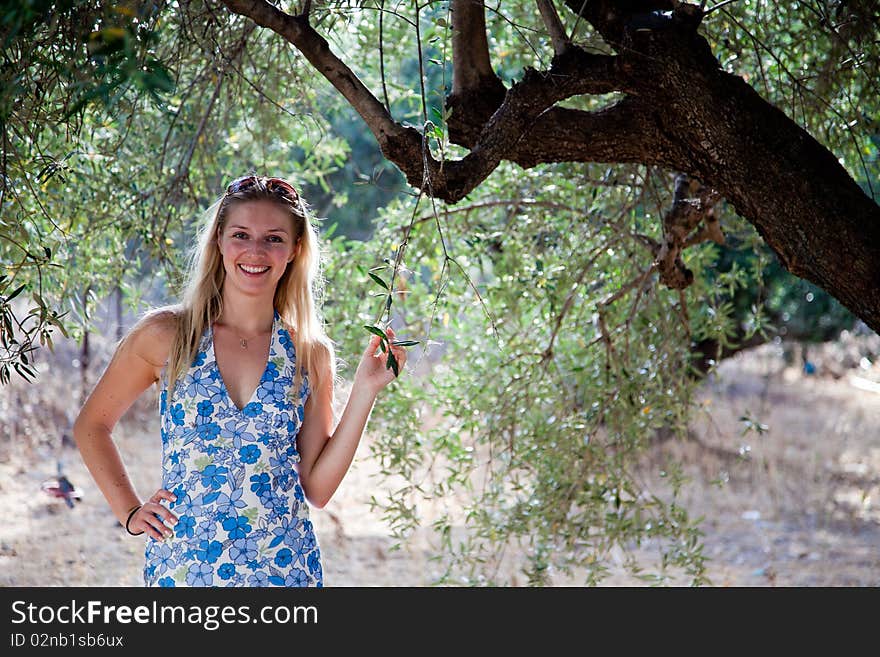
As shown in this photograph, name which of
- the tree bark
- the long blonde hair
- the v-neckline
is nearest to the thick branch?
the tree bark

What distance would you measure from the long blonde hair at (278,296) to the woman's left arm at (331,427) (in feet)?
0.20

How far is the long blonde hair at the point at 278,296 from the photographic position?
2.30m

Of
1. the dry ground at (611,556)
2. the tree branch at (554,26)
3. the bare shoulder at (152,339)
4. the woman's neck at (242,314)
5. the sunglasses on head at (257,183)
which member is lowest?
the bare shoulder at (152,339)

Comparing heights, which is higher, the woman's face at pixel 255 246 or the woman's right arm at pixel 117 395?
the woman's face at pixel 255 246

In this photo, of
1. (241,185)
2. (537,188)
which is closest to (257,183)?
(241,185)

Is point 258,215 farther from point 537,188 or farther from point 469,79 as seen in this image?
point 537,188

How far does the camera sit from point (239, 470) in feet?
7.18

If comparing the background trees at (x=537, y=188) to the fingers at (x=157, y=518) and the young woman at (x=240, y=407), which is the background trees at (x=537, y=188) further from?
the fingers at (x=157, y=518)

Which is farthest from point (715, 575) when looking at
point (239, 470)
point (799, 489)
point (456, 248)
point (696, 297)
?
point (239, 470)

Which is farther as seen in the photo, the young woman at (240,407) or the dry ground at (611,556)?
the dry ground at (611,556)

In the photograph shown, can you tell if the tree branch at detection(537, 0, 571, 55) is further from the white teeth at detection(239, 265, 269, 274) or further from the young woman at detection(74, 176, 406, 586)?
the white teeth at detection(239, 265, 269, 274)

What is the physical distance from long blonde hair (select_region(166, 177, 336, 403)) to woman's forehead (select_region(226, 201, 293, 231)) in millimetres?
14

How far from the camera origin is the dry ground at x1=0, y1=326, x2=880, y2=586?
19.6 ft

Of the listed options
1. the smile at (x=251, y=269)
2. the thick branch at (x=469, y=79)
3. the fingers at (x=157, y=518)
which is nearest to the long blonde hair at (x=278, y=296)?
the smile at (x=251, y=269)
